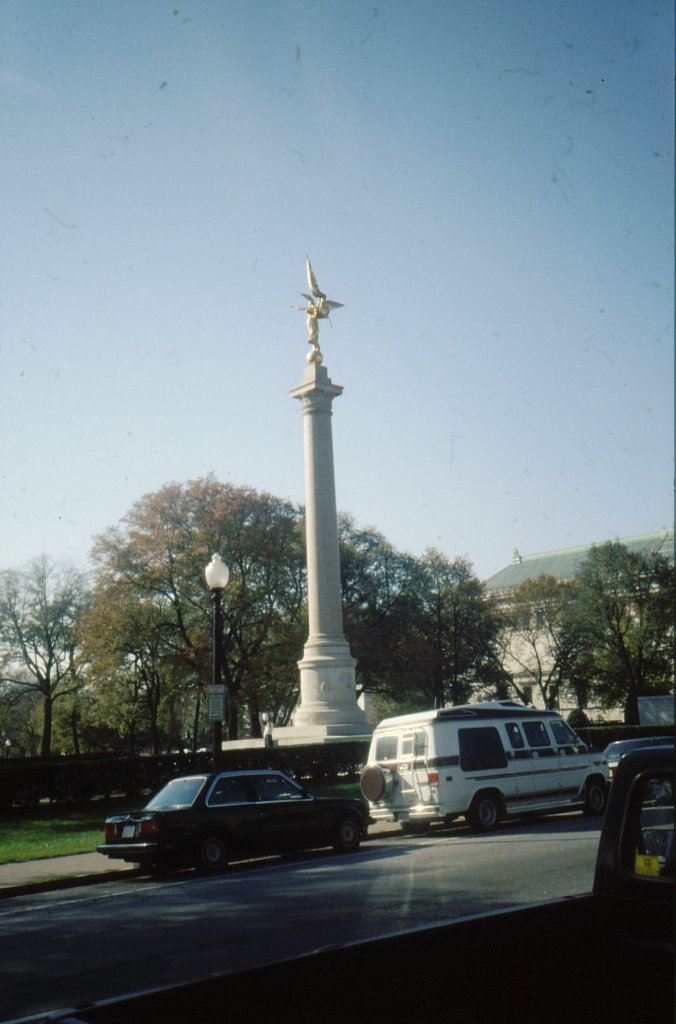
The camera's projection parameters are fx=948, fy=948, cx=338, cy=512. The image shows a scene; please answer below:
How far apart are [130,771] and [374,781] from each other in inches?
453

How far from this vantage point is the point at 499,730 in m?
18.1

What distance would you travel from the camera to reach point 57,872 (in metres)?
15.0

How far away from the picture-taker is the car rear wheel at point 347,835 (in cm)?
1588

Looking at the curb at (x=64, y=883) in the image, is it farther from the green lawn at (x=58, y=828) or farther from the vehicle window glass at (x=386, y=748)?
the vehicle window glass at (x=386, y=748)

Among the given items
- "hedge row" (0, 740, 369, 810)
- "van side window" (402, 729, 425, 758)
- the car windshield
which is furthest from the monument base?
the car windshield

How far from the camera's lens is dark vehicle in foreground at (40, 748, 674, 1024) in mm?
2381

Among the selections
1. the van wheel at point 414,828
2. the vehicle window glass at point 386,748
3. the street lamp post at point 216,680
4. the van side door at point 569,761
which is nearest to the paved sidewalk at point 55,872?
the street lamp post at point 216,680

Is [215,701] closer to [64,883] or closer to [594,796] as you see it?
[64,883]

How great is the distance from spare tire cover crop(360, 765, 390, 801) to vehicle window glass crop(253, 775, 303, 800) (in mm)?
2589

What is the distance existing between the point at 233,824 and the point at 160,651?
31910 mm

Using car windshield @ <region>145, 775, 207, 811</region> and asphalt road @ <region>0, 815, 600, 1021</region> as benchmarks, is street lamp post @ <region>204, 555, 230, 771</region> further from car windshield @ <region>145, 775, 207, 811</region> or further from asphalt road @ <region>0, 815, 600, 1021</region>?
asphalt road @ <region>0, 815, 600, 1021</region>

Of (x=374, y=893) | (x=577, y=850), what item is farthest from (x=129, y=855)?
(x=577, y=850)

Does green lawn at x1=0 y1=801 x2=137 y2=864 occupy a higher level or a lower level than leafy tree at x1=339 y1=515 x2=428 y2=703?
lower

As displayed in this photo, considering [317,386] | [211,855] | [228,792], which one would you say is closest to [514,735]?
[228,792]
